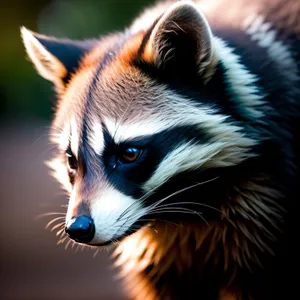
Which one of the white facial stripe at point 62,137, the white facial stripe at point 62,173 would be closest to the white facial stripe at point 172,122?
the white facial stripe at point 62,137

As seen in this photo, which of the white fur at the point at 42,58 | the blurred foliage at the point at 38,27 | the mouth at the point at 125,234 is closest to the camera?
the mouth at the point at 125,234

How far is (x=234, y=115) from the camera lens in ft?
9.80

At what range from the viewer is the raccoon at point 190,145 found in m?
2.85

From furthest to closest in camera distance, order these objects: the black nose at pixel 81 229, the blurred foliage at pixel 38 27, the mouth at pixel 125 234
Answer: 1. the blurred foliage at pixel 38 27
2. the mouth at pixel 125 234
3. the black nose at pixel 81 229

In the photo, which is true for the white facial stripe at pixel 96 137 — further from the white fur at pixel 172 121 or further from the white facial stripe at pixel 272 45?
the white facial stripe at pixel 272 45

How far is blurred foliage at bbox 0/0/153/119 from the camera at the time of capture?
286 inches

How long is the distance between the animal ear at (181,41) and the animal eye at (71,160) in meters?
0.49

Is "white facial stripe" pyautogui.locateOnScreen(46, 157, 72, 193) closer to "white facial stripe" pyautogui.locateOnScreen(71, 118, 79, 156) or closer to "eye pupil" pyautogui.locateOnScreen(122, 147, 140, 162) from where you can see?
"white facial stripe" pyautogui.locateOnScreen(71, 118, 79, 156)

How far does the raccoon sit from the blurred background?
280 cm

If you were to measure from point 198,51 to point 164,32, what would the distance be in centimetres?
15

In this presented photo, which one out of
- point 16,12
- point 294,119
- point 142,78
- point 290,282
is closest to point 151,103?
point 142,78

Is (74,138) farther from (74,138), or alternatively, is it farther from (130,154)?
(130,154)

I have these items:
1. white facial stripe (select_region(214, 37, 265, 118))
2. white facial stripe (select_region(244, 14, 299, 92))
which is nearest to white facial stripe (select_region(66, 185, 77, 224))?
white facial stripe (select_region(214, 37, 265, 118))

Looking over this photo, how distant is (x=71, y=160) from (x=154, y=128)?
41 centimetres
